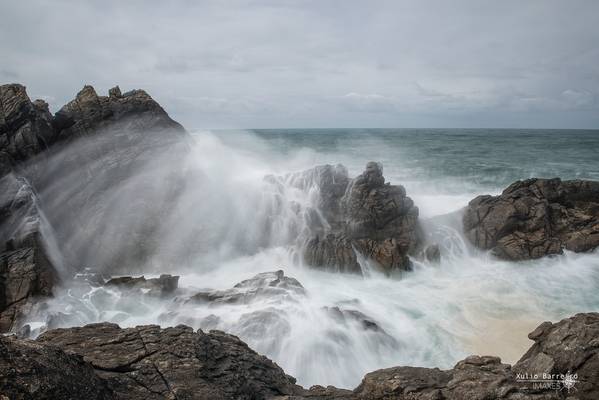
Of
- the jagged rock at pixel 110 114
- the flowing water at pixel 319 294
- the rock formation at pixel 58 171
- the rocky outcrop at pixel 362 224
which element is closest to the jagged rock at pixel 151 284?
the flowing water at pixel 319 294

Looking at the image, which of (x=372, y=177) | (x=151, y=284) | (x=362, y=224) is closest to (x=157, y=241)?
(x=151, y=284)

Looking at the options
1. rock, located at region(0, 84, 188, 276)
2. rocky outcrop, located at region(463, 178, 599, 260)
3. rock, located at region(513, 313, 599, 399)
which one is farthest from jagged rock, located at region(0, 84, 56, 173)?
rocky outcrop, located at region(463, 178, 599, 260)

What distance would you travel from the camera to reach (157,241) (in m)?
22.5

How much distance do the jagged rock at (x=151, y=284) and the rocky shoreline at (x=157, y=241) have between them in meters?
0.07

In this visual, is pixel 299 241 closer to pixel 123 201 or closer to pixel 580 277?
pixel 123 201

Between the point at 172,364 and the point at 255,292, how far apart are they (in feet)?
31.9

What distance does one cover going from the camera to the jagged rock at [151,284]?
17578 millimetres

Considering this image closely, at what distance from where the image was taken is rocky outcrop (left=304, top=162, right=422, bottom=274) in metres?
21.4

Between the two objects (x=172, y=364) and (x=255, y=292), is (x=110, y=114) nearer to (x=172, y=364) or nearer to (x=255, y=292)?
(x=255, y=292)

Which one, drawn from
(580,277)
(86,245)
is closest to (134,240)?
(86,245)

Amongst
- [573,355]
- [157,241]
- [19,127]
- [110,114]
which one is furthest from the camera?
[110,114]

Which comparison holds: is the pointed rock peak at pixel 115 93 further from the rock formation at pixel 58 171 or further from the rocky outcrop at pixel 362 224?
the rocky outcrop at pixel 362 224

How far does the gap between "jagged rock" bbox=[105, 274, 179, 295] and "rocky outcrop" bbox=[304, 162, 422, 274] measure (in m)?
7.68

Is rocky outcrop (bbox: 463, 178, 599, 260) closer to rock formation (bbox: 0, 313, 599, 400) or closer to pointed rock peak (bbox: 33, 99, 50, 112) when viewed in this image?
rock formation (bbox: 0, 313, 599, 400)
